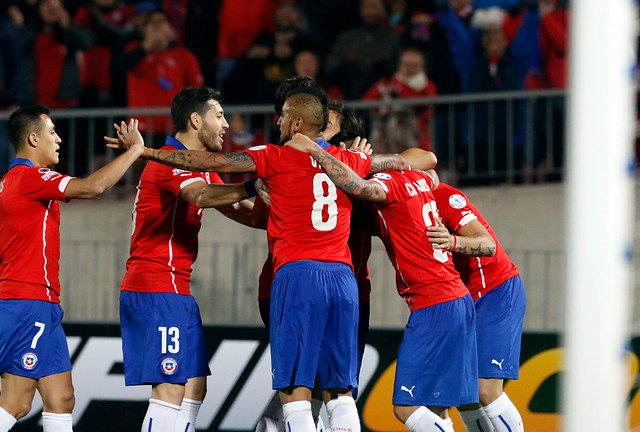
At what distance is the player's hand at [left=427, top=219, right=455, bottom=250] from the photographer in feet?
17.2

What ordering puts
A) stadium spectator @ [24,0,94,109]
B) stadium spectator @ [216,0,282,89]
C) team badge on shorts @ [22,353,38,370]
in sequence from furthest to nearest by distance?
1. stadium spectator @ [216,0,282,89]
2. stadium spectator @ [24,0,94,109]
3. team badge on shorts @ [22,353,38,370]

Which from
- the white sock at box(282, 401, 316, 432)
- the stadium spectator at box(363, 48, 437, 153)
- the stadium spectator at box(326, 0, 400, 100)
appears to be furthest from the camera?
the stadium spectator at box(326, 0, 400, 100)

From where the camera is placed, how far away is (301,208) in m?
5.00

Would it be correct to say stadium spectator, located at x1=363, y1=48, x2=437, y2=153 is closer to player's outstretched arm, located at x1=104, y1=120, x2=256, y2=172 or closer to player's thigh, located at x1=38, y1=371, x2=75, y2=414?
player's outstretched arm, located at x1=104, y1=120, x2=256, y2=172

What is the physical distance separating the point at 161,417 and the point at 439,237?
1868 mm

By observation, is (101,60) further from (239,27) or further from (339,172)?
(339,172)

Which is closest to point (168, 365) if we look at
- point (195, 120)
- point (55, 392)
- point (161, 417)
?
point (161, 417)

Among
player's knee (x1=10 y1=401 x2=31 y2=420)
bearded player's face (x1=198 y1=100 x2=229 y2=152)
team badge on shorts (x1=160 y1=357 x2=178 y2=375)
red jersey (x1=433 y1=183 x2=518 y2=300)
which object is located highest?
bearded player's face (x1=198 y1=100 x2=229 y2=152)

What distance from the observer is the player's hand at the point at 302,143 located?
503cm

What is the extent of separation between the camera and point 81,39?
10.1 m

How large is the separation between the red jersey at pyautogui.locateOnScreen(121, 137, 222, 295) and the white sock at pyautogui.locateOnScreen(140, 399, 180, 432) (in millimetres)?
656

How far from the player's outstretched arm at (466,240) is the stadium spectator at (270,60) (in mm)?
4595

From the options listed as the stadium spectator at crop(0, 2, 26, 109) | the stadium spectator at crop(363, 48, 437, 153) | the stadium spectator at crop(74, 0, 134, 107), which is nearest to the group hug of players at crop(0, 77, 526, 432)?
the stadium spectator at crop(363, 48, 437, 153)

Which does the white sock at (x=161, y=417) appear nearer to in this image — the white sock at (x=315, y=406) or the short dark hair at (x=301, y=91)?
the white sock at (x=315, y=406)
